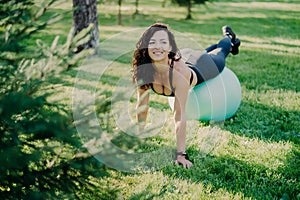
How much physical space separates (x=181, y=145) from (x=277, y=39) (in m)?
8.87

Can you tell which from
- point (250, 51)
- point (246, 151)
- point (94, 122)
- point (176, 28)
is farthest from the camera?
point (176, 28)

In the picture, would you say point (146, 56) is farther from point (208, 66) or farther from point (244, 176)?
point (244, 176)

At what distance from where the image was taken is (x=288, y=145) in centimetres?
454

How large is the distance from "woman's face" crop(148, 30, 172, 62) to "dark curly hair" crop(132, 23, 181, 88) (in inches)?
1.8

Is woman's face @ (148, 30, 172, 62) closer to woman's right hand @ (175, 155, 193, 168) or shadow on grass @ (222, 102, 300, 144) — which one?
woman's right hand @ (175, 155, 193, 168)

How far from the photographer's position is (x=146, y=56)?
14.4 ft

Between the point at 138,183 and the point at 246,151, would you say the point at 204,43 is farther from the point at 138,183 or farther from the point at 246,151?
the point at 138,183

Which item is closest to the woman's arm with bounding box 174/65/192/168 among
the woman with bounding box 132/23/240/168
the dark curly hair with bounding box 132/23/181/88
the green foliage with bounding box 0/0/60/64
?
the woman with bounding box 132/23/240/168

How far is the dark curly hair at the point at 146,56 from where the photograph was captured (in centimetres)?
422

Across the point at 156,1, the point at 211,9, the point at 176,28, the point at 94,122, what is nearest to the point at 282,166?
the point at 94,122

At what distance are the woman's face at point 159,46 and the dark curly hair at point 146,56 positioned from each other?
46mm

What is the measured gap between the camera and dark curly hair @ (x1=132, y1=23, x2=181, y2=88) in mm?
4216

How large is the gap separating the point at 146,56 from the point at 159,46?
0.86ft

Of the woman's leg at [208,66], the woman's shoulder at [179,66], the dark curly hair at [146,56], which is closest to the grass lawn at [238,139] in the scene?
the woman's leg at [208,66]
